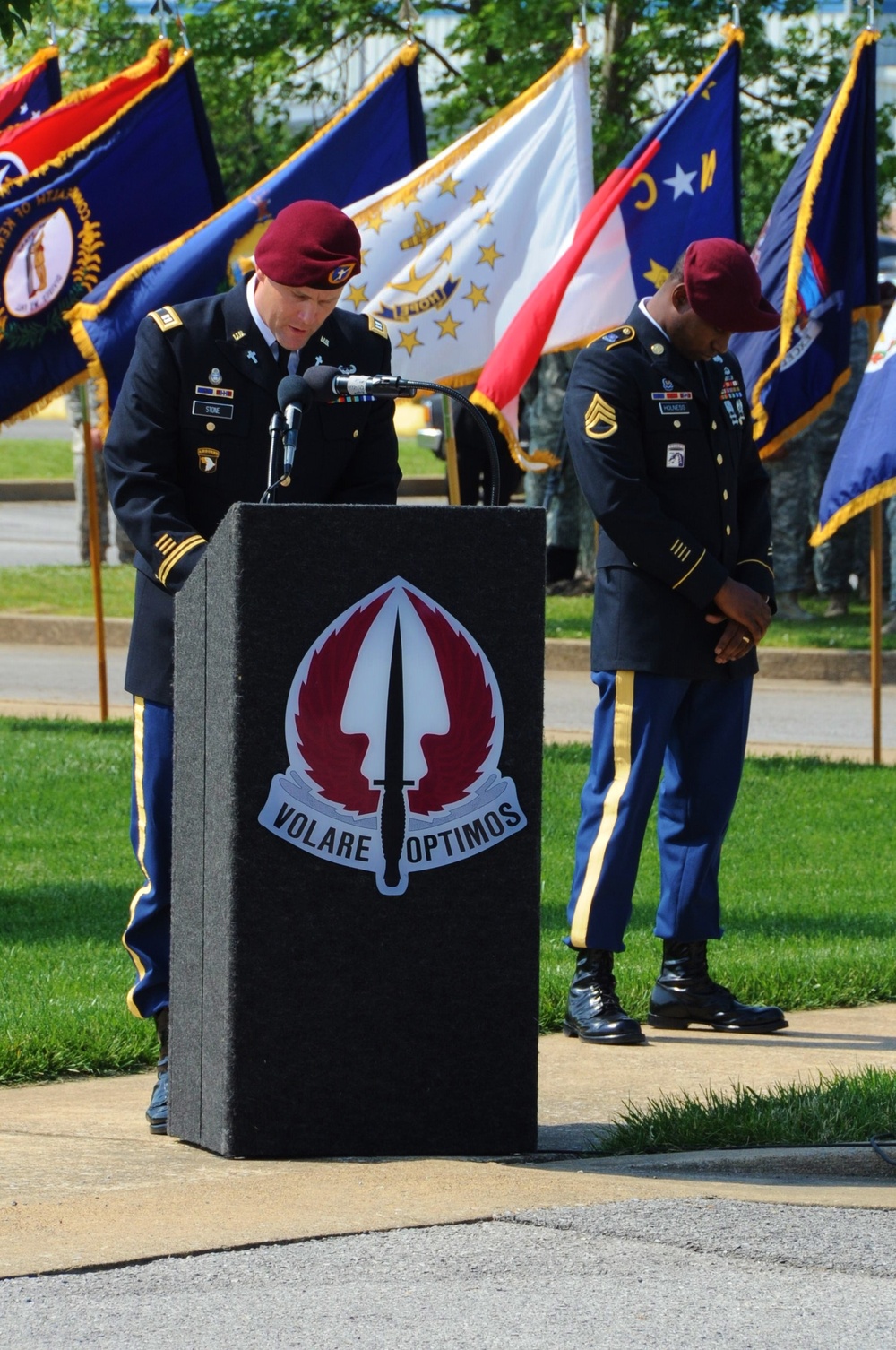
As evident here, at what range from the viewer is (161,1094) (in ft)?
16.9

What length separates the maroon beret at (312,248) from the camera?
16.0 ft

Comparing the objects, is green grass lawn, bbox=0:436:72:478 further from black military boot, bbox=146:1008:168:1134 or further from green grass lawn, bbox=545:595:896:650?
black military boot, bbox=146:1008:168:1134

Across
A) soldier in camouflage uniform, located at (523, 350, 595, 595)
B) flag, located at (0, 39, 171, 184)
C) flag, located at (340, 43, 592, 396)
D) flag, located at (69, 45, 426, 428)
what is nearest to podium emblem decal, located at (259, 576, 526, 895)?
flag, located at (69, 45, 426, 428)

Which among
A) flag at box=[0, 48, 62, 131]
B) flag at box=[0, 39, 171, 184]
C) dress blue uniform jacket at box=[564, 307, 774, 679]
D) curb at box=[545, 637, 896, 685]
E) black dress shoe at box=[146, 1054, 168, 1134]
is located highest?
flag at box=[0, 48, 62, 131]

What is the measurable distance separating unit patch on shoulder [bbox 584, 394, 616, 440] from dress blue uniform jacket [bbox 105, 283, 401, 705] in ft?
3.39

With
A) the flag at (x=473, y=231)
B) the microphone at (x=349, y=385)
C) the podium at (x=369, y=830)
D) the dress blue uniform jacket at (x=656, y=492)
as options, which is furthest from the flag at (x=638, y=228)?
the podium at (x=369, y=830)

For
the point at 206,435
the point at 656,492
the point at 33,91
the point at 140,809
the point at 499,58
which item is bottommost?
the point at 140,809

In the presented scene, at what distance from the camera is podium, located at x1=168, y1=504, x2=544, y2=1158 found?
453 centimetres

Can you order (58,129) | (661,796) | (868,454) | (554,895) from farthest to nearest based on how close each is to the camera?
(58,129) < (868,454) < (554,895) < (661,796)

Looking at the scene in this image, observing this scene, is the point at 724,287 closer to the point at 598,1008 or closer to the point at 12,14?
the point at 598,1008

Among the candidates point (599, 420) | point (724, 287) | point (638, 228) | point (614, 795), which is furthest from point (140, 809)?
point (638, 228)

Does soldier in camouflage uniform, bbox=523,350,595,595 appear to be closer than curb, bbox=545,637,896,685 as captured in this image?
No

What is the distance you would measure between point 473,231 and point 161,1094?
750 cm

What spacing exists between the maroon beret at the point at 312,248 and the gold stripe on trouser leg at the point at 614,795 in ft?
5.63
